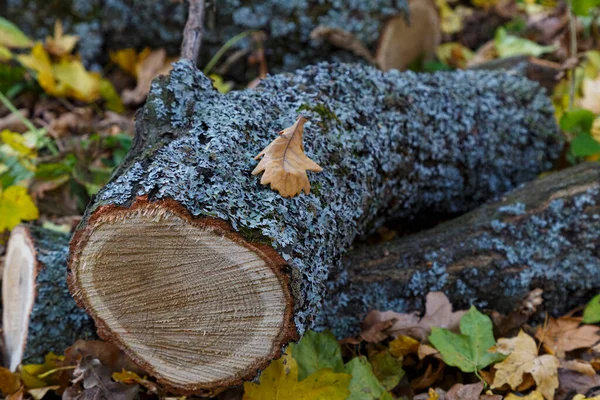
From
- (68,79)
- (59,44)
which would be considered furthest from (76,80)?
(59,44)

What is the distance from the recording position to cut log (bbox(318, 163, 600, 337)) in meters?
1.91

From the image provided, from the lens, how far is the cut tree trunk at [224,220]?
1.27m

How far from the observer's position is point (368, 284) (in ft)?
6.28

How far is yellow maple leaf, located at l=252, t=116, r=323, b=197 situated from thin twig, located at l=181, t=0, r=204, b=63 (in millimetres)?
738

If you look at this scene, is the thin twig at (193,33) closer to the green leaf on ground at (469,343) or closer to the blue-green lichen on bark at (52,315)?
the blue-green lichen on bark at (52,315)

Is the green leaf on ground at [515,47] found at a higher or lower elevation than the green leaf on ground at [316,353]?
higher

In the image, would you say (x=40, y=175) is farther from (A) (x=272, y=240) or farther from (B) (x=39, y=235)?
(A) (x=272, y=240)

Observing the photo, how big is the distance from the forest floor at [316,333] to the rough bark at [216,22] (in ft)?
0.33

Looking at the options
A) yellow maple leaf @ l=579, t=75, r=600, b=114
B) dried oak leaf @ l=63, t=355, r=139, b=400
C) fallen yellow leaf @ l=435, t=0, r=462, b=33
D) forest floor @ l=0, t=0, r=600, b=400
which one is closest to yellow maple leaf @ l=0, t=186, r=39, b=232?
forest floor @ l=0, t=0, r=600, b=400

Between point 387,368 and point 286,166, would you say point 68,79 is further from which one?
point 387,368

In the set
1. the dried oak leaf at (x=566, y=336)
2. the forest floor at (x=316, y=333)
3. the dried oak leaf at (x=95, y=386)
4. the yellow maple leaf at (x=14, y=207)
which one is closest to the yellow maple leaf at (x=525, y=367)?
the forest floor at (x=316, y=333)

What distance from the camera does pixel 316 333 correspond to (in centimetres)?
175

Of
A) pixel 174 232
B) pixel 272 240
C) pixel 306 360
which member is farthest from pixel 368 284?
pixel 174 232

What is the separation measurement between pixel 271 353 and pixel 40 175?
5.17 ft
